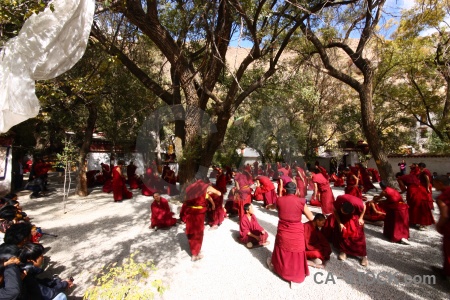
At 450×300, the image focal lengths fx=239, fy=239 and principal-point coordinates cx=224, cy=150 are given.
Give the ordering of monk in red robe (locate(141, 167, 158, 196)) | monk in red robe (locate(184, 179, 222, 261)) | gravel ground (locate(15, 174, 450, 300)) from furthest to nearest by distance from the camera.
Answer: monk in red robe (locate(141, 167, 158, 196)), monk in red robe (locate(184, 179, 222, 261)), gravel ground (locate(15, 174, 450, 300))

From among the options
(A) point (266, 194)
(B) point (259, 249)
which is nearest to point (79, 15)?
(B) point (259, 249)

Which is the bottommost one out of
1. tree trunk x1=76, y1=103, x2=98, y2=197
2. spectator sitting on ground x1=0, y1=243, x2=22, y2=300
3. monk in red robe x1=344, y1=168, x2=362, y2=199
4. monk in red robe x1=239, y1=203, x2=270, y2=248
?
monk in red robe x1=239, y1=203, x2=270, y2=248

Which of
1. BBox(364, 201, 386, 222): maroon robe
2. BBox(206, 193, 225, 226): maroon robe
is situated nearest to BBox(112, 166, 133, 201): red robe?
BBox(206, 193, 225, 226): maroon robe

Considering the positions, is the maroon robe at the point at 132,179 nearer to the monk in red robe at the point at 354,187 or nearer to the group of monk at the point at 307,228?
the group of monk at the point at 307,228

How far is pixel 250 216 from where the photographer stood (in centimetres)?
500

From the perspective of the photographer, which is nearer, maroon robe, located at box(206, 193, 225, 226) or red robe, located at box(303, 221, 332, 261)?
red robe, located at box(303, 221, 332, 261)

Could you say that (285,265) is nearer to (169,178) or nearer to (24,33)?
(24,33)

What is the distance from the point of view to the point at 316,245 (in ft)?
13.5

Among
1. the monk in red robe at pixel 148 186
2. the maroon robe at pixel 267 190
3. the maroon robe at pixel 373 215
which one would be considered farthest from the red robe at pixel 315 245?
the monk in red robe at pixel 148 186

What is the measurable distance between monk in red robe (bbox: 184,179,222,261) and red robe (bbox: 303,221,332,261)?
6.17 feet

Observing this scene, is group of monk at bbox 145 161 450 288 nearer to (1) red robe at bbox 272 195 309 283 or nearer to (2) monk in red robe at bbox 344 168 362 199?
(1) red robe at bbox 272 195 309 283

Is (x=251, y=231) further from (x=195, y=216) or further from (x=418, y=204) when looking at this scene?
(x=418, y=204)

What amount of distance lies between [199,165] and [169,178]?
4.12 meters

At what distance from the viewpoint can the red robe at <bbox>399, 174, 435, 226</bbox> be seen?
18.1ft
